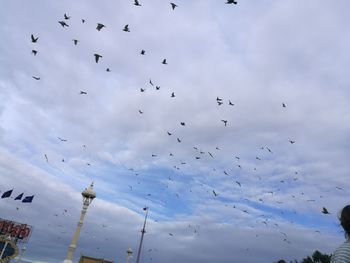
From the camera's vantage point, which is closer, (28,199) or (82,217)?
(82,217)

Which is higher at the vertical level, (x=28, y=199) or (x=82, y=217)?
(x=28, y=199)

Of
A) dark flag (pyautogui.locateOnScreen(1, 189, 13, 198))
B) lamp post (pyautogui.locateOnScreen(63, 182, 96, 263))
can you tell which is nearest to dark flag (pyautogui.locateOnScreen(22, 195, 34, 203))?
dark flag (pyautogui.locateOnScreen(1, 189, 13, 198))

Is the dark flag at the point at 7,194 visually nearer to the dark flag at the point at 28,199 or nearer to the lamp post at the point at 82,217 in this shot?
the dark flag at the point at 28,199

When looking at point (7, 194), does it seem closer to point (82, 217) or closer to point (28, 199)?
point (28, 199)

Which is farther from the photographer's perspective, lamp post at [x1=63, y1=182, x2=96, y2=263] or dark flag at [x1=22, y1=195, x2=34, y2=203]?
dark flag at [x1=22, y1=195, x2=34, y2=203]

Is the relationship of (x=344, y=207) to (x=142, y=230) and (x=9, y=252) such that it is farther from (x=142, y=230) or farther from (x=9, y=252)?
(x=9, y=252)

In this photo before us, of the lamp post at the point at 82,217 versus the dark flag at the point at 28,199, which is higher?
the dark flag at the point at 28,199

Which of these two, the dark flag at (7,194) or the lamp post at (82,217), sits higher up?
the dark flag at (7,194)

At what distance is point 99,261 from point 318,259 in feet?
126

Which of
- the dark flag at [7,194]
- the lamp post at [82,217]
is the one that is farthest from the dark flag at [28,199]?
the lamp post at [82,217]

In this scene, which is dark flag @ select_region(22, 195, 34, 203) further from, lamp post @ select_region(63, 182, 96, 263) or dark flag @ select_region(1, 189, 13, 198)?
lamp post @ select_region(63, 182, 96, 263)

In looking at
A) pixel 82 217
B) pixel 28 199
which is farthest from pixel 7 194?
pixel 82 217

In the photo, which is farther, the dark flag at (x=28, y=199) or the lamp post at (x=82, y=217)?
the dark flag at (x=28, y=199)

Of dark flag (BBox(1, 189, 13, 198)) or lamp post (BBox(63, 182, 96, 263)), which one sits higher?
dark flag (BBox(1, 189, 13, 198))
